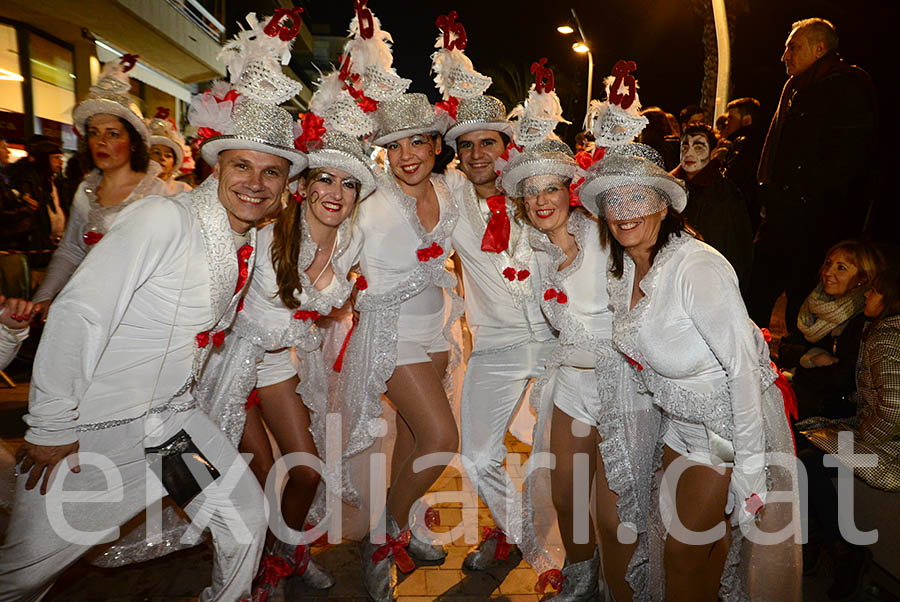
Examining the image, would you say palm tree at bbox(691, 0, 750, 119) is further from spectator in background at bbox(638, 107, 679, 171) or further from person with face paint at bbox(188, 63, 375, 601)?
person with face paint at bbox(188, 63, 375, 601)

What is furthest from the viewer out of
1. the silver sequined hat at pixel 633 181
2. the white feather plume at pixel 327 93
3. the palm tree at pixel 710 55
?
the palm tree at pixel 710 55

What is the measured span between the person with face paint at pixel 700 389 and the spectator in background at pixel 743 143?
360 cm

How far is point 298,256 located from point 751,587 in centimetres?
258

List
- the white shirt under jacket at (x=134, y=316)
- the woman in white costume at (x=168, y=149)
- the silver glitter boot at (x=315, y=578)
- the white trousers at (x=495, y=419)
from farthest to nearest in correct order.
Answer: the woman in white costume at (x=168, y=149), the white trousers at (x=495, y=419), the silver glitter boot at (x=315, y=578), the white shirt under jacket at (x=134, y=316)

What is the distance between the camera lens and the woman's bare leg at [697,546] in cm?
253

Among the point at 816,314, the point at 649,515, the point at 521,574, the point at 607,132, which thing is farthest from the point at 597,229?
the point at 521,574

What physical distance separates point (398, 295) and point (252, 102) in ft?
4.13

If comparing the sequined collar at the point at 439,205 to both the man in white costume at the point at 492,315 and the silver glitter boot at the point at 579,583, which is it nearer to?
the man in white costume at the point at 492,315

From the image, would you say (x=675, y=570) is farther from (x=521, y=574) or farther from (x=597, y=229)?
(x=597, y=229)

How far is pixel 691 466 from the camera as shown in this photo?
262 centimetres

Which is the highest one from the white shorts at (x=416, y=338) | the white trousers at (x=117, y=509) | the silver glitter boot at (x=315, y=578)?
the white shorts at (x=416, y=338)

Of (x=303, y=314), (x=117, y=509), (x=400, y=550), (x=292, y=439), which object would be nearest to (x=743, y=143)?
(x=303, y=314)

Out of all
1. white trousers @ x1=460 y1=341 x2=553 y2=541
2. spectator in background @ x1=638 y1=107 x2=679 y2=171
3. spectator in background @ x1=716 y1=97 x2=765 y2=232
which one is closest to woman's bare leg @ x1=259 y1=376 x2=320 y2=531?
white trousers @ x1=460 y1=341 x2=553 y2=541

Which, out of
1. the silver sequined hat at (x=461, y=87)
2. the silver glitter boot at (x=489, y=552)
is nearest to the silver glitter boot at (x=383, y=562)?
the silver glitter boot at (x=489, y=552)
